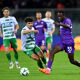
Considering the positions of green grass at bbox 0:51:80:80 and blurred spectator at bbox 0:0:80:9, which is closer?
green grass at bbox 0:51:80:80

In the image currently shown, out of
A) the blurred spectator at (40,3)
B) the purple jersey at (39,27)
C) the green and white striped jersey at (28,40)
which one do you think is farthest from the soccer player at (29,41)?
the blurred spectator at (40,3)

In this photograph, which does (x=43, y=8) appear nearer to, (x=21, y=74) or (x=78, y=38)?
(x=78, y=38)

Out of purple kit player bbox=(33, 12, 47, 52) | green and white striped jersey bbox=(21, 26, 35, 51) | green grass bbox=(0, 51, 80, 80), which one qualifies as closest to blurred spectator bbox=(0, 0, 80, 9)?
purple kit player bbox=(33, 12, 47, 52)

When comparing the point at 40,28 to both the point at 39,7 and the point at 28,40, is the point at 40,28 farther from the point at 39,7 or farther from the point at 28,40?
the point at 39,7

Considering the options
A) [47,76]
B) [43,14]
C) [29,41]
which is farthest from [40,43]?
[43,14]

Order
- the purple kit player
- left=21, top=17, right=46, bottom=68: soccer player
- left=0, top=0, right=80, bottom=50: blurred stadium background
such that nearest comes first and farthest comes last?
left=21, top=17, right=46, bottom=68: soccer player, the purple kit player, left=0, top=0, right=80, bottom=50: blurred stadium background

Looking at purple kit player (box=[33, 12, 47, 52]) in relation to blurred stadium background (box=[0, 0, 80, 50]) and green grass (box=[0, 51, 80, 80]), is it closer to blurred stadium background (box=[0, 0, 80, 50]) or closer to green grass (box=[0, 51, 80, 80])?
green grass (box=[0, 51, 80, 80])

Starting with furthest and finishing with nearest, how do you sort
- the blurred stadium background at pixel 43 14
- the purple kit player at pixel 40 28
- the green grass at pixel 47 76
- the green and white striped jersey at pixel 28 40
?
the purple kit player at pixel 40 28, the blurred stadium background at pixel 43 14, the green and white striped jersey at pixel 28 40, the green grass at pixel 47 76

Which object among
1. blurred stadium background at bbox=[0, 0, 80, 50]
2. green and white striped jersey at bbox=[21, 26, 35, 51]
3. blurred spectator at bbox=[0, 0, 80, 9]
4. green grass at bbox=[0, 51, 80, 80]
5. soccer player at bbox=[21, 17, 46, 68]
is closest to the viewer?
green grass at bbox=[0, 51, 80, 80]

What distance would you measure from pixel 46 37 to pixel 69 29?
6.78 m

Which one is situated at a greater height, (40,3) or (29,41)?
(29,41)

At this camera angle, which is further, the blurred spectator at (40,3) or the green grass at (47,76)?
the blurred spectator at (40,3)

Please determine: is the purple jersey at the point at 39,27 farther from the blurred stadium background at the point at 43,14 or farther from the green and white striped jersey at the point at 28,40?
the green and white striped jersey at the point at 28,40

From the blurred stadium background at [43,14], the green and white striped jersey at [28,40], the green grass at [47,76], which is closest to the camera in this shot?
the green grass at [47,76]
